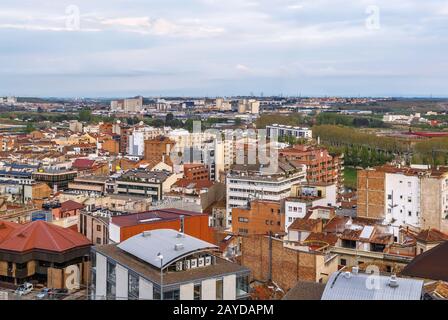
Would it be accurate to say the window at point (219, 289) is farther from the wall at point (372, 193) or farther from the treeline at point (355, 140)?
the treeline at point (355, 140)

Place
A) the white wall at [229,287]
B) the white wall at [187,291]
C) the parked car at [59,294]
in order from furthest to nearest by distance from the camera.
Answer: the parked car at [59,294] → the white wall at [229,287] → the white wall at [187,291]

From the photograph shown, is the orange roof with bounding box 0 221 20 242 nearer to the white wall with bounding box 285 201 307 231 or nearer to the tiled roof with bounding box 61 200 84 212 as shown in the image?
the tiled roof with bounding box 61 200 84 212

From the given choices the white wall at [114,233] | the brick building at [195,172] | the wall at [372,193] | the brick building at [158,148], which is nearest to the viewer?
the white wall at [114,233]

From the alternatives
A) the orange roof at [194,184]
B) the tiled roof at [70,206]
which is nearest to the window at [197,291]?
the tiled roof at [70,206]

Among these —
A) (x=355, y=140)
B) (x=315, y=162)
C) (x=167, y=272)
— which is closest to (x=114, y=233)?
(x=167, y=272)
